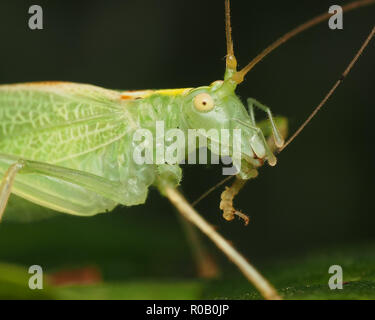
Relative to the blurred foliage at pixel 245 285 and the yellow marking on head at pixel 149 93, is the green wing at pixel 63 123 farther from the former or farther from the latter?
the blurred foliage at pixel 245 285

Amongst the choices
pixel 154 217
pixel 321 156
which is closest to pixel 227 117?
pixel 154 217

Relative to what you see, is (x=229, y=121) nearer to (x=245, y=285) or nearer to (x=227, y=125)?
(x=227, y=125)

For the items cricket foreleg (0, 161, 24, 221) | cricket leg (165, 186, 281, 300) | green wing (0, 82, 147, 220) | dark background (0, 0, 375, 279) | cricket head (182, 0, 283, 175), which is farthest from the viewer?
dark background (0, 0, 375, 279)

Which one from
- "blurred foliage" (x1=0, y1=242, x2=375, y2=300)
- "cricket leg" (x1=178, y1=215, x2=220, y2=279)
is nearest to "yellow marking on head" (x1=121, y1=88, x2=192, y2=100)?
"blurred foliage" (x1=0, y1=242, x2=375, y2=300)

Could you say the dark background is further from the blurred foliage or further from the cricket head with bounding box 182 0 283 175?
the cricket head with bounding box 182 0 283 175
